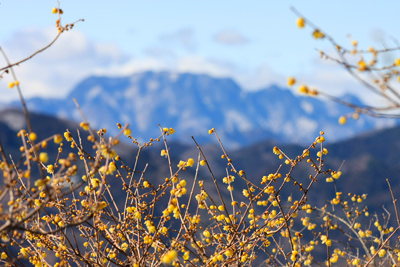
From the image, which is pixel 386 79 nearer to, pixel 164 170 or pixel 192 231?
pixel 192 231

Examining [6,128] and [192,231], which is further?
[6,128]

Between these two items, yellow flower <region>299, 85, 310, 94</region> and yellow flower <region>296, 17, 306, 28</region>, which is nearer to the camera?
yellow flower <region>299, 85, 310, 94</region>

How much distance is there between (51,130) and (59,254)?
173 m

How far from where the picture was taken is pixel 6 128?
477 feet

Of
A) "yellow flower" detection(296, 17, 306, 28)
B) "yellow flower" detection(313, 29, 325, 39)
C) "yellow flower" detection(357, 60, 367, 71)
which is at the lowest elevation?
"yellow flower" detection(357, 60, 367, 71)

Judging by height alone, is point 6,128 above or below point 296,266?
above

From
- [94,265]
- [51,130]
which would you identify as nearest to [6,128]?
[51,130]

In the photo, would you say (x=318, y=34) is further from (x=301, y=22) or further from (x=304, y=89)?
(x=304, y=89)

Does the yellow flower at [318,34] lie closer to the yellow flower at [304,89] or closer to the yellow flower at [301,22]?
the yellow flower at [301,22]

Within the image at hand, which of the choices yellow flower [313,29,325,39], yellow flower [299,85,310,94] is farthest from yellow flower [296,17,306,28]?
yellow flower [299,85,310,94]

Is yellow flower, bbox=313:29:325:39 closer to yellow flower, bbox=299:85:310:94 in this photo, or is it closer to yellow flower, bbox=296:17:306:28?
yellow flower, bbox=296:17:306:28

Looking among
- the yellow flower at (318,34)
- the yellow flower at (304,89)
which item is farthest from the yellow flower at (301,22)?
the yellow flower at (304,89)

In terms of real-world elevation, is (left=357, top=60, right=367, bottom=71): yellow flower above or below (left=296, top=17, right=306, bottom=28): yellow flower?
below

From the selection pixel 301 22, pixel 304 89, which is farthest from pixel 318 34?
pixel 304 89
